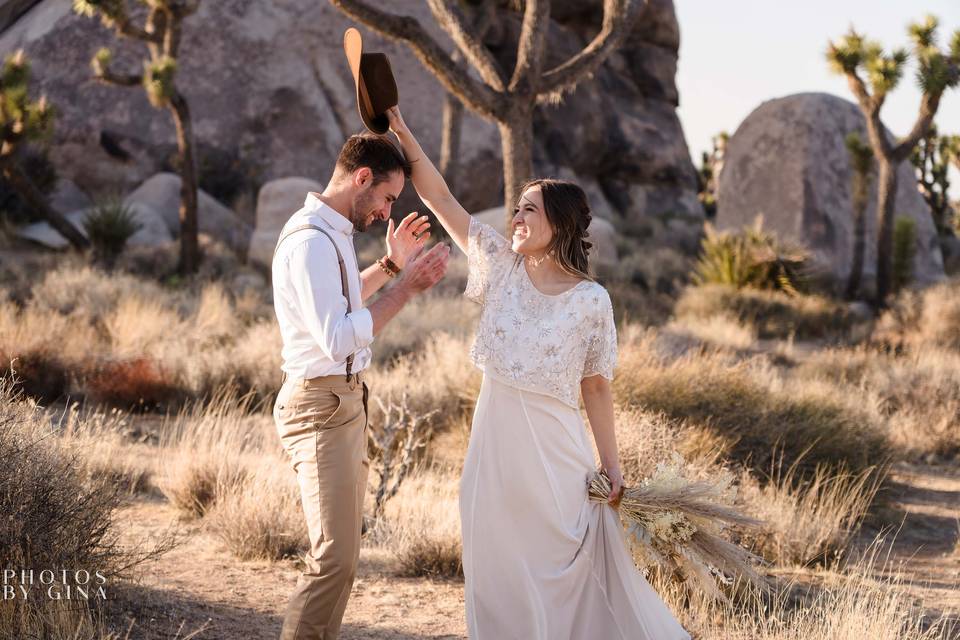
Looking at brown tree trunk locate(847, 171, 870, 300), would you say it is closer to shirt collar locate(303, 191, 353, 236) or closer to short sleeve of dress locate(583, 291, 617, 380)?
short sleeve of dress locate(583, 291, 617, 380)

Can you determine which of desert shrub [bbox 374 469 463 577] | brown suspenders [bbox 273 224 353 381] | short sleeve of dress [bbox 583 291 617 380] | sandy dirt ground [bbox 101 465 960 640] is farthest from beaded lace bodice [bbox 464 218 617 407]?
desert shrub [bbox 374 469 463 577]

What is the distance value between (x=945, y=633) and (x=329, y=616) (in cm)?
313

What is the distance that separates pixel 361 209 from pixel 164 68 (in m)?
12.5

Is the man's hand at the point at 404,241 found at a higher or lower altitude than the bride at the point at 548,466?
higher

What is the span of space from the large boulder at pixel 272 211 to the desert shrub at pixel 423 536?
11.8 meters

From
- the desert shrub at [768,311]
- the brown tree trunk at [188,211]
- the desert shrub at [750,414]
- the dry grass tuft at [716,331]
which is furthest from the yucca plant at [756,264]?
the desert shrub at [750,414]

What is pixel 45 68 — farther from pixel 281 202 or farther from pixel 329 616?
pixel 329 616

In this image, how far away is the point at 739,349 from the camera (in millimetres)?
13922

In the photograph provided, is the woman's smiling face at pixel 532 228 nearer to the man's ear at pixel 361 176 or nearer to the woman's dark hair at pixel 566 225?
the woman's dark hair at pixel 566 225

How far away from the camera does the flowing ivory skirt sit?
3.77m

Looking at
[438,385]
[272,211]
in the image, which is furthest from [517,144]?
[272,211]

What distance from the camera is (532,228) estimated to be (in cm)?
392

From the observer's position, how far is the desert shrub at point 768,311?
52.2ft

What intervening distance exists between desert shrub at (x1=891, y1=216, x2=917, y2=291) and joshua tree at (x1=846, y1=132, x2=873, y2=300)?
0.61 m
